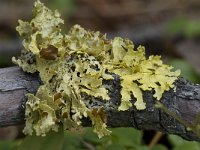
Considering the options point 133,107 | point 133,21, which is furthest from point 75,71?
point 133,21

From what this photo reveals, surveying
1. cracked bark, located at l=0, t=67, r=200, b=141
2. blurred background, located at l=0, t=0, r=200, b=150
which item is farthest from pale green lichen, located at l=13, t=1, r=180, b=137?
blurred background, located at l=0, t=0, r=200, b=150

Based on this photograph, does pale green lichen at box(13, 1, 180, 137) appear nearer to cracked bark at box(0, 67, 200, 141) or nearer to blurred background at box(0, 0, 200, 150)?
cracked bark at box(0, 67, 200, 141)

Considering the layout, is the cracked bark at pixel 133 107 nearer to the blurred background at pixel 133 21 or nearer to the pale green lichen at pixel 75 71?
the pale green lichen at pixel 75 71

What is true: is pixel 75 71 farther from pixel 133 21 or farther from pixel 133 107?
pixel 133 21

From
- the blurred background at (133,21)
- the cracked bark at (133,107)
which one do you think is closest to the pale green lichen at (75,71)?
the cracked bark at (133,107)

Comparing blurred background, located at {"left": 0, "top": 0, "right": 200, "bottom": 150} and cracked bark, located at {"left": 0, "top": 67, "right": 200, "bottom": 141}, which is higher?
blurred background, located at {"left": 0, "top": 0, "right": 200, "bottom": 150}
